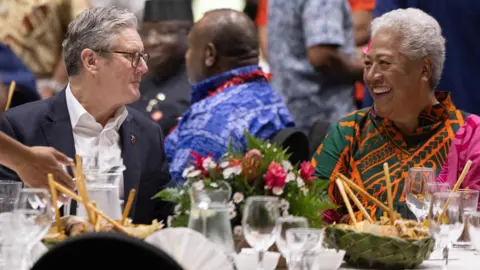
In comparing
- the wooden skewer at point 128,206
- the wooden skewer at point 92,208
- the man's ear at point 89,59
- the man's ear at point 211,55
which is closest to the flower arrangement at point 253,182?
the wooden skewer at point 128,206

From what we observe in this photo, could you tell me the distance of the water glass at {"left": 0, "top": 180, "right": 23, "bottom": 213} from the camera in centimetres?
291

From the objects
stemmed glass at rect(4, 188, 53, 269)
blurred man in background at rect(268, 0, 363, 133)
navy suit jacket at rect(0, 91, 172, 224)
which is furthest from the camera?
blurred man in background at rect(268, 0, 363, 133)

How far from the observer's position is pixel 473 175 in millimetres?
3984

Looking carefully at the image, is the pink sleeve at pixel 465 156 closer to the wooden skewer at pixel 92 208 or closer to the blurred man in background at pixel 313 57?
the wooden skewer at pixel 92 208

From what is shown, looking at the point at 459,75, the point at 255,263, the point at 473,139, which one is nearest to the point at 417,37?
the point at 473,139

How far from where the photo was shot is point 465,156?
403cm

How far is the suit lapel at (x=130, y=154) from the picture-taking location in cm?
401

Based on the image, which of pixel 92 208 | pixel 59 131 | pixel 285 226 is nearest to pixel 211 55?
pixel 59 131

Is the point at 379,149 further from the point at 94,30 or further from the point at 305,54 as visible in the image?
the point at 305,54

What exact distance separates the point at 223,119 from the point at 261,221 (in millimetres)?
2482

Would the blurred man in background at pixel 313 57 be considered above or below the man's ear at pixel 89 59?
below

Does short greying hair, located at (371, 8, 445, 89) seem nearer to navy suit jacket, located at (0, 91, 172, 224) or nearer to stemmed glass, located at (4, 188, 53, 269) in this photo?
navy suit jacket, located at (0, 91, 172, 224)

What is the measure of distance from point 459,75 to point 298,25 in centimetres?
191

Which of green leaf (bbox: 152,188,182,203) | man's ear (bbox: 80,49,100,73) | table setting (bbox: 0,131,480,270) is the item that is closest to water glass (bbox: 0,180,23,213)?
table setting (bbox: 0,131,480,270)
